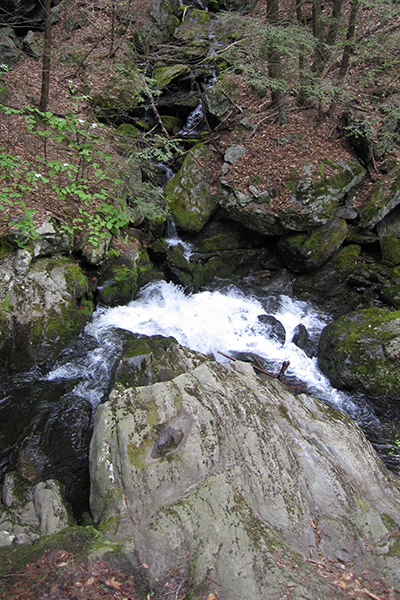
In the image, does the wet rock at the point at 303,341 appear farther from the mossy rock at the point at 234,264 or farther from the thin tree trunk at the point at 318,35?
the thin tree trunk at the point at 318,35

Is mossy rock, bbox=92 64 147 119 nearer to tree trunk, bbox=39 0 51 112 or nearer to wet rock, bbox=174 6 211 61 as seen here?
tree trunk, bbox=39 0 51 112

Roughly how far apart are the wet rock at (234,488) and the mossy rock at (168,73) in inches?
490

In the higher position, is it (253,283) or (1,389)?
(253,283)

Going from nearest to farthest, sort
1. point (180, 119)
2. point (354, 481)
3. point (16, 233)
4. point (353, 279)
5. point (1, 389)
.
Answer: point (354, 481) < point (1, 389) < point (16, 233) < point (353, 279) < point (180, 119)

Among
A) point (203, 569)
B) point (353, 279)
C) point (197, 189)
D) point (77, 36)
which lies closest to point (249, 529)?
point (203, 569)

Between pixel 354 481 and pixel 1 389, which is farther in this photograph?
pixel 1 389

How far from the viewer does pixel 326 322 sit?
9.23 meters

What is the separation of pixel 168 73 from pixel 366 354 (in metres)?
12.8

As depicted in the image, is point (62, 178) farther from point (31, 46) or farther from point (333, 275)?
point (333, 275)

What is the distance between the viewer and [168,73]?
1306 centimetres

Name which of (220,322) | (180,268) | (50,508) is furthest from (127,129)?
(50,508)

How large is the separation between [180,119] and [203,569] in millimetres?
13615

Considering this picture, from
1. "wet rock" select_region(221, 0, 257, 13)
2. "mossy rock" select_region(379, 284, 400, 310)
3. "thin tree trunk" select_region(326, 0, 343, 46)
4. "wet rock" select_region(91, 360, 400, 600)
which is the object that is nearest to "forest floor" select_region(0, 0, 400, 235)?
"thin tree trunk" select_region(326, 0, 343, 46)

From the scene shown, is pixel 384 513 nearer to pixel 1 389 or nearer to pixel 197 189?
pixel 1 389
